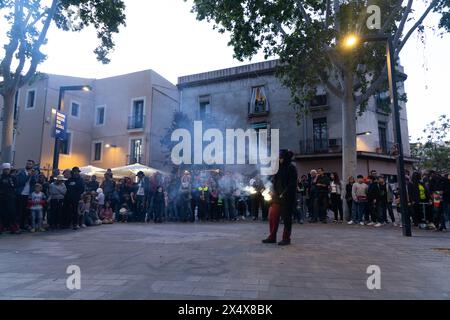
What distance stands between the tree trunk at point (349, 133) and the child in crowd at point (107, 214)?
986 centimetres

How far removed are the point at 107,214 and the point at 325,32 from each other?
38.6 feet

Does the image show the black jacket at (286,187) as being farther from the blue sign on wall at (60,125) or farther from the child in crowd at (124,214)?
the blue sign on wall at (60,125)

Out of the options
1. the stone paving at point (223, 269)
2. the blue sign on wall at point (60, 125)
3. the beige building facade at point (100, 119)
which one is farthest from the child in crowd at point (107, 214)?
the beige building facade at point (100, 119)

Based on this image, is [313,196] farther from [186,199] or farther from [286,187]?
[286,187]

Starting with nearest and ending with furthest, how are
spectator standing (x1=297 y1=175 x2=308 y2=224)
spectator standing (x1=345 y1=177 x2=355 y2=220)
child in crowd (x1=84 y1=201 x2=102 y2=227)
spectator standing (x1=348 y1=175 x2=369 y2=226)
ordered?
child in crowd (x1=84 y1=201 x2=102 y2=227)
spectator standing (x1=348 y1=175 x2=369 y2=226)
spectator standing (x1=297 y1=175 x2=308 y2=224)
spectator standing (x1=345 y1=177 x2=355 y2=220)

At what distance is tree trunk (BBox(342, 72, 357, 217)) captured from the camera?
13547mm

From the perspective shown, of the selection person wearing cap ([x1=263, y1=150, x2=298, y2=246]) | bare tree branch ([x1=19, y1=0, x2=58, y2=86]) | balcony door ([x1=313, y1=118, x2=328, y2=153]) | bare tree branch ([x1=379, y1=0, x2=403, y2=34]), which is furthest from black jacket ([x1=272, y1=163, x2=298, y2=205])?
balcony door ([x1=313, y1=118, x2=328, y2=153])

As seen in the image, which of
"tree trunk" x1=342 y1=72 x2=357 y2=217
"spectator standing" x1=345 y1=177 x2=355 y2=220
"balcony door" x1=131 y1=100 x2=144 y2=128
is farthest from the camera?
"balcony door" x1=131 y1=100 x2=144 y2=128

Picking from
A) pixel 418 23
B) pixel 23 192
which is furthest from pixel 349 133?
pixel 23 192

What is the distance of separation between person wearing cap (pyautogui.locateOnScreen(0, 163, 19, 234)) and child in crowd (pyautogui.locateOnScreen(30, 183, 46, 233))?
45 cm

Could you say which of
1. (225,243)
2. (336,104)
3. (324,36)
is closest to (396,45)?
(324,36)

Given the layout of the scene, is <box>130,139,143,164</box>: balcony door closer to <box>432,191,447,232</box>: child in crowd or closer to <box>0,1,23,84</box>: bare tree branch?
<box>0,1,23,84</box>: bare tree branch

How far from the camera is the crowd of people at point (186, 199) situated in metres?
9.25
